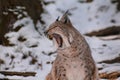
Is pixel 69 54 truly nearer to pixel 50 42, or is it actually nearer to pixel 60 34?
pixel 60 34

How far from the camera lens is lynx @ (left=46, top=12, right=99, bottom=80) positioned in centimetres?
565

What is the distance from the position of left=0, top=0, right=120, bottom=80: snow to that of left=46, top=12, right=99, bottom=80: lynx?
1.88 metres

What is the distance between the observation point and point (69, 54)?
19.0 ft

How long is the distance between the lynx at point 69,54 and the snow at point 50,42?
74.2 inches

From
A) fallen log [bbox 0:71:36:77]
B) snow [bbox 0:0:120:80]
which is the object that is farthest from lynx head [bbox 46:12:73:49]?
fallen log [bbox 0:71:36:77]

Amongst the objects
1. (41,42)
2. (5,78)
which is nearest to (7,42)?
(41,42)

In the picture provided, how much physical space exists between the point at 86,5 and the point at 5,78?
5270 mm

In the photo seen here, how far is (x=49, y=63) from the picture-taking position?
891 cm

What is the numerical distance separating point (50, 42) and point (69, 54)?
172 inches

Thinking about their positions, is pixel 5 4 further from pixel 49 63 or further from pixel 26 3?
pixel 49 63

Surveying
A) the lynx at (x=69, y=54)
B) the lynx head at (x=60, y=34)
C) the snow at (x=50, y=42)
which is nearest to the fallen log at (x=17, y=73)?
the snow at (x=50, y=42)

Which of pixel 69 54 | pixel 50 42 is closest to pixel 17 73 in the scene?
pixel 50 42

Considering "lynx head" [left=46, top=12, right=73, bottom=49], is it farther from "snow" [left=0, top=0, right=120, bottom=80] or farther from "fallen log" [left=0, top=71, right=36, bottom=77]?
"fallen log" [left=0, top=71, right=36, bottom=77]

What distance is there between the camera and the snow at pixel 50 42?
877cm
